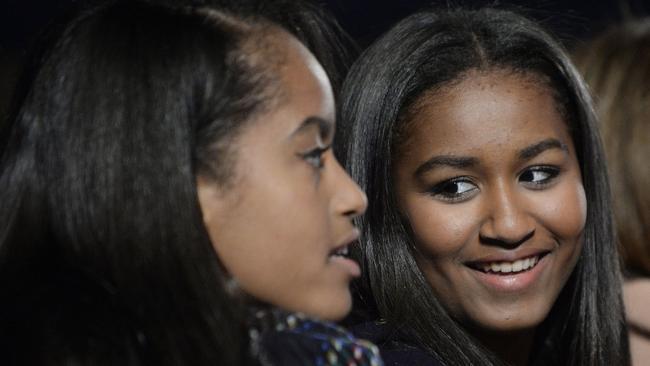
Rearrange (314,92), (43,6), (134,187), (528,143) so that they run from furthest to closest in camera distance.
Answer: (43,6) → (528,143) → (314,92) → (134,187)

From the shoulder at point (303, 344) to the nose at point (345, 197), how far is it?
0.13 m

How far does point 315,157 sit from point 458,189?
1.35 feet

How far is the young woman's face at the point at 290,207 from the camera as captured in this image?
1.01 metres

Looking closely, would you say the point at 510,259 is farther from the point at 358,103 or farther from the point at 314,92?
the point at 314,92

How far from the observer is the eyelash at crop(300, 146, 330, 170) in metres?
1.06

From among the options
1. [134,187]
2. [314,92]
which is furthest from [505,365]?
[134,187]

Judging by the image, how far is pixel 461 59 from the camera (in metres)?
1.49

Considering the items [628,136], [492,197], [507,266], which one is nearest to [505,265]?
[507,266]

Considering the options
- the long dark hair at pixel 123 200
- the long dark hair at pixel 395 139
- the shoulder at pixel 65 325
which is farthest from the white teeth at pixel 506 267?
the shoulder at pixel 65 325

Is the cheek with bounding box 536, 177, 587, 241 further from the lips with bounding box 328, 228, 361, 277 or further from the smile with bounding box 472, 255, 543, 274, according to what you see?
the lips with bounding box 328, 228, 361, 277

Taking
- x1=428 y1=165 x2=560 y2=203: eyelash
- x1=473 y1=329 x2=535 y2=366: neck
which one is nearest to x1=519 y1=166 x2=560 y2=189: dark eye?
x1=428 y1=165 x2=560 y2=203: eyelash

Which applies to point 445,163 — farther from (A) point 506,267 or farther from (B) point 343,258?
(B) point 343,258

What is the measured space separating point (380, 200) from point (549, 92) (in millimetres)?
297

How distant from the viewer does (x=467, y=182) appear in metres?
1.44
